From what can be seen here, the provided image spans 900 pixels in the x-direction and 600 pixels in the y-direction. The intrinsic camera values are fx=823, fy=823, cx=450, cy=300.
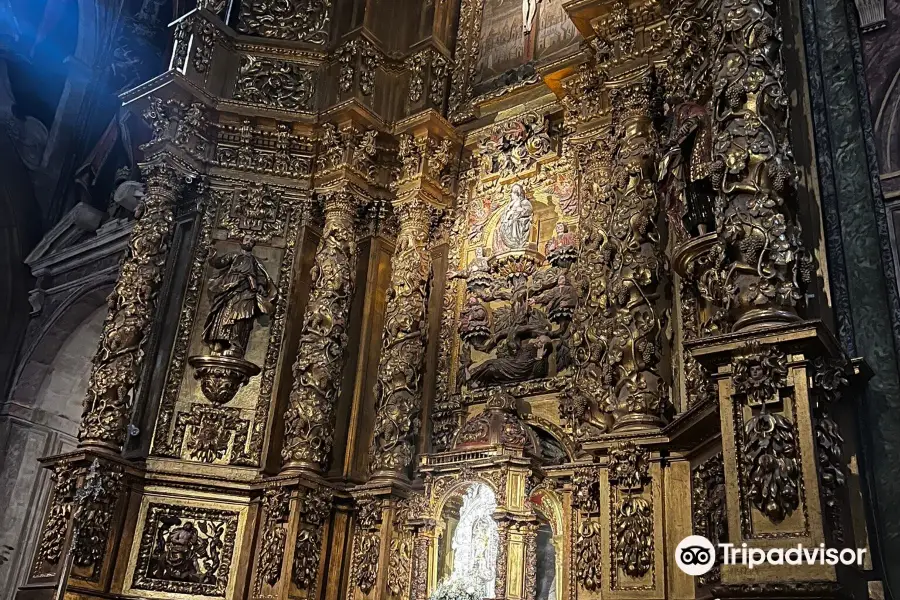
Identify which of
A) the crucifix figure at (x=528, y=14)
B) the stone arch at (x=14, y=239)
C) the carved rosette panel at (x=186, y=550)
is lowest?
the carved rosette panel at (x=186, y=550)

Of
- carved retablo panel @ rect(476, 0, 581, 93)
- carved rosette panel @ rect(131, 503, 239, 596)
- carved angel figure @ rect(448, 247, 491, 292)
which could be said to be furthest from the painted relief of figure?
carved rosette panel @ rect(131, 503, 239, 596)

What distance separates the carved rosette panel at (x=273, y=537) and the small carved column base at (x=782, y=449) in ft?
16.1

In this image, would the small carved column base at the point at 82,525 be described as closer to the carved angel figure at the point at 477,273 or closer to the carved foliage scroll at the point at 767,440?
the carved angel figure at the point at 477,273

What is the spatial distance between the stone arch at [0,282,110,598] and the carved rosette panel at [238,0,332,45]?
5.50 m

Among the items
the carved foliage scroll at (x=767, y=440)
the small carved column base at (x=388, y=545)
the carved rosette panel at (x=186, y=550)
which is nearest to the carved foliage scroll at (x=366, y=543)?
the small carved column base at (x=388, y=545)

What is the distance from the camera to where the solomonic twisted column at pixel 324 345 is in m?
8.65

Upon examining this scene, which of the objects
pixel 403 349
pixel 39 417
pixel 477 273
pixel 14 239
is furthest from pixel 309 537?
pixel 14 239

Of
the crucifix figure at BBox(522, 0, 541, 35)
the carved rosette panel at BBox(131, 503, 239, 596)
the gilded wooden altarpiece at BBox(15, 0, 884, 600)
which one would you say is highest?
the crucifix figure at BBox(522, 0, 541, 35)

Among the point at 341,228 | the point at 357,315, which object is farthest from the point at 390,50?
the point at 357,315

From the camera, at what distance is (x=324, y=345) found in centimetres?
902

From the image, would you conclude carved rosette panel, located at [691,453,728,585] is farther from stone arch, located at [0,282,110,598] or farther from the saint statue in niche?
stone arch, located at [0,282,110,598]

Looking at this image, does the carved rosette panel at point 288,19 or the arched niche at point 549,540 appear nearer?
the arched niche at point 549,540

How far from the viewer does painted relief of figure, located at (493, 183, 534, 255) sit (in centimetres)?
914

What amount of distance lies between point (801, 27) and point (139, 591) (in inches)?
308
